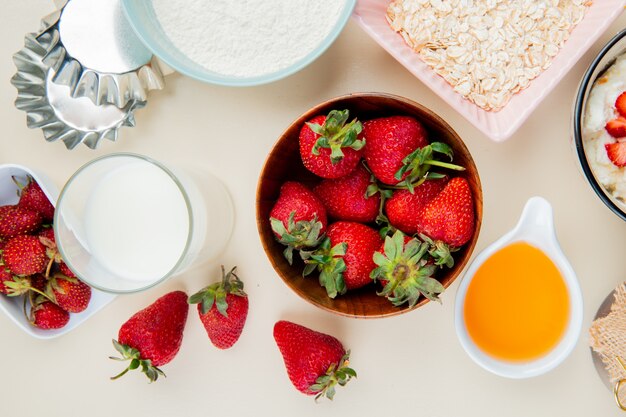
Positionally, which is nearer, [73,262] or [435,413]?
[73,262]

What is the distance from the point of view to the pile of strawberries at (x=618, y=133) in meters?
Answer: 0.84

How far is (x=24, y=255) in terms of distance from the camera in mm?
886

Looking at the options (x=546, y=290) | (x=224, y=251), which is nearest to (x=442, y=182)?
(x=546, y=290)

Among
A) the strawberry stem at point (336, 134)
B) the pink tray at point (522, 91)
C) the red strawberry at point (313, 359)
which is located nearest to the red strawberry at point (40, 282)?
the red strawberry at point (313, 359)

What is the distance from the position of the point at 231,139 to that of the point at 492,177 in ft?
1.28

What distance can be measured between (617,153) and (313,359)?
0.49 metres

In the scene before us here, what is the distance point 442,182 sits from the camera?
31.8 inches

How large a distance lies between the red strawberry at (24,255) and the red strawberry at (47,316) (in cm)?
6

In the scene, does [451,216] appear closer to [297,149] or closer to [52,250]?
[297,149]

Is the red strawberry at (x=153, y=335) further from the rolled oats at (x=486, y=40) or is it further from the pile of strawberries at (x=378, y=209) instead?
the rolled oats at (x=486, y=40)

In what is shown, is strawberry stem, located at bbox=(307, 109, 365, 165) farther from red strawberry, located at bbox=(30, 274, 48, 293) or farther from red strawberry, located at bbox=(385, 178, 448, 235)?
red strawberry, located at bbox=(30, 274, 48, 293)

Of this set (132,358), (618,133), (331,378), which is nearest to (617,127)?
(618,133)

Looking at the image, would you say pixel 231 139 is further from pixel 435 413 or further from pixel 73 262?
pixel 435 413

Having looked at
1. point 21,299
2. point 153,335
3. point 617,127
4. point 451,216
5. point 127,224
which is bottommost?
point 21,299
